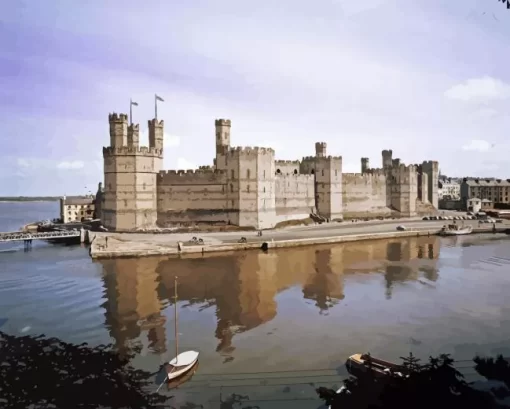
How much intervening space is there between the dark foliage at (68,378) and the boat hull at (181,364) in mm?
845

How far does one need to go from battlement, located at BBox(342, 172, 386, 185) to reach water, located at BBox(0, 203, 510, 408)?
26726mm

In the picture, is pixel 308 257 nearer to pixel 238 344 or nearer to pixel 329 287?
pixel 329 287

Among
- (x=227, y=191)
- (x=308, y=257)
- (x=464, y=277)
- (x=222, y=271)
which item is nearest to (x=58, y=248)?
(x=227, y=191)

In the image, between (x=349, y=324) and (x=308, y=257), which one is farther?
(x=308, y=257)

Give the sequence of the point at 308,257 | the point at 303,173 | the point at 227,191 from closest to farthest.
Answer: the point at 308,257, the point at 227,191, the point at 303,173

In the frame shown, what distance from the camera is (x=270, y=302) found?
2598 centimetres

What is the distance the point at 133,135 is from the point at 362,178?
117 ft

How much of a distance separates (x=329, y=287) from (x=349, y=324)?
7859 millimetres

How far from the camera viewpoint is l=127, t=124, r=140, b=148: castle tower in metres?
52.1

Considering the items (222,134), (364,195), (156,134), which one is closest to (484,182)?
(364,195)

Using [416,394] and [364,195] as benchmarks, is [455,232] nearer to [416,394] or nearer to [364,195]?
[364,195]

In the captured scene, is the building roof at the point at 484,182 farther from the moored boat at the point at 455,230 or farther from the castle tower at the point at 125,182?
the castle tower at the point at 125,182

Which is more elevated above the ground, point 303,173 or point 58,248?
point 303,173

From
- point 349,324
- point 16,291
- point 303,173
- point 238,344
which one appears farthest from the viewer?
point 303,173
